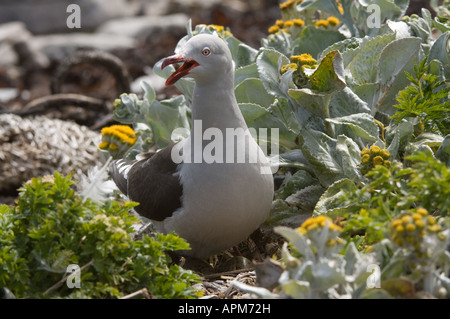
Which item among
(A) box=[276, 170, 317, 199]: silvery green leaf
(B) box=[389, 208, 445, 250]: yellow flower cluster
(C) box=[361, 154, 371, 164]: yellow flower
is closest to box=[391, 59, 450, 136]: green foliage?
(C) box=[361, 154, 371, 164]: yellow flower

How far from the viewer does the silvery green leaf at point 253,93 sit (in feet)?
10.3

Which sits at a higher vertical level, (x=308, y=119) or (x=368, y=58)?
(x=368, y=58)

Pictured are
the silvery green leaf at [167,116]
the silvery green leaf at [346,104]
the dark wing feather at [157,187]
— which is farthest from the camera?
the silvery green leaf at [167,116]

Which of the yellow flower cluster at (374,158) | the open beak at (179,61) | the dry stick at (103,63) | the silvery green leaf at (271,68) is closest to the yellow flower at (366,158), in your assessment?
the yellow flower cluster at (374,158)

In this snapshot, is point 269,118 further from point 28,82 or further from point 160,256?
point 28,82

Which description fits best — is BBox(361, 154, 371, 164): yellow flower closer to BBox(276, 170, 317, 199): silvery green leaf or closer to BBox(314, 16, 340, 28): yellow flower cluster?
BBox(276, 170, 317, 199): silvery green leaf

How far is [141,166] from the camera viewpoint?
113 inches

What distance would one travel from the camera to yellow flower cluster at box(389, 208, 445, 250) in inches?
65.9

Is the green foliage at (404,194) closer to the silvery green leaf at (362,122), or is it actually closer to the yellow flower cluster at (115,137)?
the silvery green leaf at (362,122)

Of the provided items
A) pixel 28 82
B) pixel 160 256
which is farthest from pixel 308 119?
pixel 28 82

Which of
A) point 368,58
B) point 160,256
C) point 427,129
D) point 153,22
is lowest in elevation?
point 160,256

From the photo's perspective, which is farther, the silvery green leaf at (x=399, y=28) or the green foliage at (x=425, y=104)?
the silvery green leaf at (x=399, y=28)

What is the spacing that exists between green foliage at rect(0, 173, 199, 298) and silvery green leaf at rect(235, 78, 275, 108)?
1265 mm

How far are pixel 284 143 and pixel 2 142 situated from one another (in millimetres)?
2018
